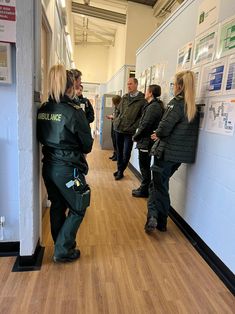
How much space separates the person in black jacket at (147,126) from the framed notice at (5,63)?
1767mm

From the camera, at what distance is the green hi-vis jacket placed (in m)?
1.68

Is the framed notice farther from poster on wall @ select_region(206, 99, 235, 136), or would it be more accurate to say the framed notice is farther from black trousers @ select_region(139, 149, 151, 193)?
black trousers @ select_region(139, 149, 151, 193)

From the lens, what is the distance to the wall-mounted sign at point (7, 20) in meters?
1.61

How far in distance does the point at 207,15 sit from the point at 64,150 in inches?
70.1

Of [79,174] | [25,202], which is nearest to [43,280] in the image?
[25,202]

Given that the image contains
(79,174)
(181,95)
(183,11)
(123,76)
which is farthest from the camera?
(123,76)

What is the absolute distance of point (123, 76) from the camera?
22.2 ft

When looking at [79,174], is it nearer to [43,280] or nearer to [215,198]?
[43,280]

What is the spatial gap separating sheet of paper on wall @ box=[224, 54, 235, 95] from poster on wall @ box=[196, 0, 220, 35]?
476mm

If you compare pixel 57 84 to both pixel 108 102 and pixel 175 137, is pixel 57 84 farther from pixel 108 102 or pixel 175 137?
pixel 108 102

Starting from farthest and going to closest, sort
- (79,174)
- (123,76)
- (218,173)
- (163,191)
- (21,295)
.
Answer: (123,76)
(163,191)
(218,173)
(79,174)
(21,295)

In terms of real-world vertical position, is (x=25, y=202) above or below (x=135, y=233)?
above

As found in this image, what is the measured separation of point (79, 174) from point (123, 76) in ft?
18.0

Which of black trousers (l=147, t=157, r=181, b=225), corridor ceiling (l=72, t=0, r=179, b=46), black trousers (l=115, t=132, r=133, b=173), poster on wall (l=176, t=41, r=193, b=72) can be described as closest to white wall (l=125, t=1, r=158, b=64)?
corridor ceiling (l=72, t=0, r=179, b=46)
